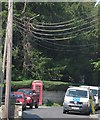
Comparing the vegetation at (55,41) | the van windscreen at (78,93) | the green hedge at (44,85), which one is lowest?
the green hedge at (44,85)

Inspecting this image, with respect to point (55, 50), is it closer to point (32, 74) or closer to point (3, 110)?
point (32, 74)

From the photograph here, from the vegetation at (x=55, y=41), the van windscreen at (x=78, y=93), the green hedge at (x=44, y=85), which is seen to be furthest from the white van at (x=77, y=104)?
the vegetation at (x=55, y=41)

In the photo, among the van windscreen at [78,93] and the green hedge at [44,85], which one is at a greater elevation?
the van windscreen at [78,93]

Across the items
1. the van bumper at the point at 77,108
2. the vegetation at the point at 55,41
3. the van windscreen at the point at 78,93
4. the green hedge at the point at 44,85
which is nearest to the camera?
the van bumper at the point at 77,108

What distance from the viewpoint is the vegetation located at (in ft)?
163

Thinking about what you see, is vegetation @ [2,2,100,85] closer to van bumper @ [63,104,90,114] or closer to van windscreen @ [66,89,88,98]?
van windscreen @ [66,89,88,98]

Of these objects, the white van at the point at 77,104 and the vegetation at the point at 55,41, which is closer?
the white van at the point at 77,104

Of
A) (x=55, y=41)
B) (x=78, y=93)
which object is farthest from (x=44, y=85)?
(x=78, y=93)

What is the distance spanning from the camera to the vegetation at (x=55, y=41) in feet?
163

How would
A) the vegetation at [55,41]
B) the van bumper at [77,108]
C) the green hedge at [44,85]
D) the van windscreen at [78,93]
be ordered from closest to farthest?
the van bumper at [77,108] < the van windscreen at [78,93] < the green hedge at [44,85] < the vegetation at [55,41]

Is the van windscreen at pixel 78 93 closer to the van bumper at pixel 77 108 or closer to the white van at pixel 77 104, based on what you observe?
the white van at pixel 77 104

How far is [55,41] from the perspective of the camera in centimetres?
5319

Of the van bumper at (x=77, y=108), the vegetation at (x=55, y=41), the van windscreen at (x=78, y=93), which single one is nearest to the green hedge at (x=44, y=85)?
the vegetation at (x=55, y=41)

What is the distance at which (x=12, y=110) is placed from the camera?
65.4ft
